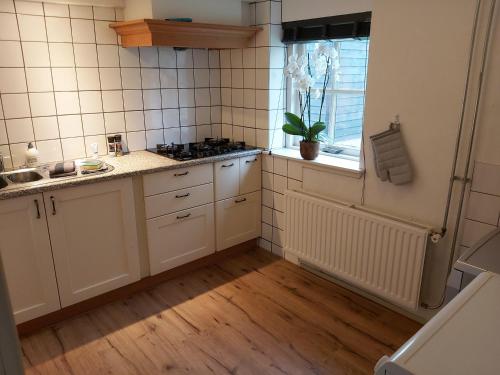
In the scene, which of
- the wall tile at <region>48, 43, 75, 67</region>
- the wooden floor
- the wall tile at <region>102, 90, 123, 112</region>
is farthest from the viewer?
the wall tile at <region>102, 90, 123, 112</region>

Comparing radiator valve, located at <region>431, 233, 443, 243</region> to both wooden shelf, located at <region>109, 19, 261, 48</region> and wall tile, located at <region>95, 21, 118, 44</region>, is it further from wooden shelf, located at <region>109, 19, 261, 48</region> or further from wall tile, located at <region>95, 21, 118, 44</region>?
wall tile, located at <region>95, 21, 118, 44</region>

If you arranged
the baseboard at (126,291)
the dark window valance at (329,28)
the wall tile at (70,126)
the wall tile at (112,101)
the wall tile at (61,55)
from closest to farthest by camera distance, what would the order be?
the baseboard at (126,291)
the dark window valance at (329,28)
the wall tile at (61,55)
the wall tile at (70,126)
the wall tile at (112,101)

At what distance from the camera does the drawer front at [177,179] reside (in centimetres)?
249

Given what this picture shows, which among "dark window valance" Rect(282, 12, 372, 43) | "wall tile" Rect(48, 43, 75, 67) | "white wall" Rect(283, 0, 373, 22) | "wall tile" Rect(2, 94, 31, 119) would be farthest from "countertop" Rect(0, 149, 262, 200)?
"white wall" Rect(283, 0, 373, 22)

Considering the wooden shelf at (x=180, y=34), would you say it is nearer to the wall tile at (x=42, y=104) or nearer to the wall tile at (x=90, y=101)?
the wall tile at (x=90, y=101)

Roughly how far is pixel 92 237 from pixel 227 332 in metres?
0.96

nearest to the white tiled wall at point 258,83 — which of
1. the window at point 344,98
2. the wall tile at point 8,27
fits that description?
the window at point 344,98

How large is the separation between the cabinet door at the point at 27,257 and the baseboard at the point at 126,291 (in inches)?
3.0

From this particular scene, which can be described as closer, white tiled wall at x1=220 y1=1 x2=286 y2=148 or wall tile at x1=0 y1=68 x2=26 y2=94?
wall tile at x1=0 y1=68 x2=26 y2=94

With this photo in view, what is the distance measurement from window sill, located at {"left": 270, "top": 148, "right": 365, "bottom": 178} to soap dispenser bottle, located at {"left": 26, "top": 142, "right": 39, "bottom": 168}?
1580mm

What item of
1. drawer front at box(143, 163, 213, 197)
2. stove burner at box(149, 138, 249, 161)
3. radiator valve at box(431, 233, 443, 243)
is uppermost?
stove burner at box(149, 138, 249, 161)

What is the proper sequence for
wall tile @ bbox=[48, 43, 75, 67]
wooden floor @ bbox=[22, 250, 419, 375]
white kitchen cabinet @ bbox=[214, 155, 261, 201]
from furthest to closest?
1. white kitchen cabinet @ bbox=[214, 155, 261, 201]
2. wall tile @ bbox=[48, 43, 75, 67]
3. wooden floor @ bbox=[22, 250, 419, 375]

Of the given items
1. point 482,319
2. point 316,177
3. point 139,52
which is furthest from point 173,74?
point 482,319

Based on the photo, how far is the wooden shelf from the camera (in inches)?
96.0
